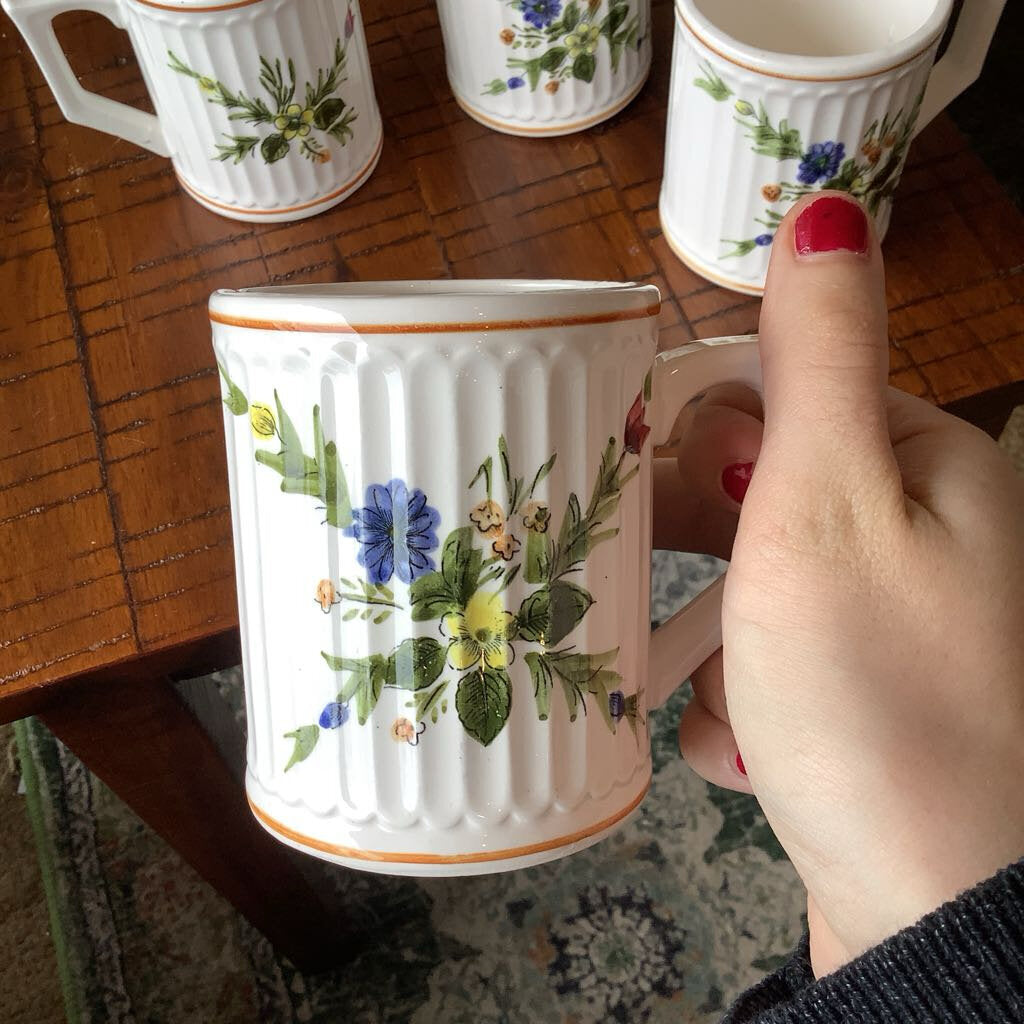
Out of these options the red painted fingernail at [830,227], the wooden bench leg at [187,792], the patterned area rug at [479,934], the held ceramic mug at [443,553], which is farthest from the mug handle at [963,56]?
the patterned area rug at [479,934]

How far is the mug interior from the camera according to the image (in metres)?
0.58

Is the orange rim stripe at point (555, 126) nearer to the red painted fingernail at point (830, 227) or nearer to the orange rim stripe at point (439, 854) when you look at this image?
the red painted fingernail at point (830, 227)

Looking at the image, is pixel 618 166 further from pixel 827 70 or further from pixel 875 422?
pixel 875 422

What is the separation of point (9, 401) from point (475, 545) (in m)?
0.33

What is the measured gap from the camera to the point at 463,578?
376 millimetres

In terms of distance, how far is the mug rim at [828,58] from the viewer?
0.46 metres

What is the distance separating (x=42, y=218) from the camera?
63cm

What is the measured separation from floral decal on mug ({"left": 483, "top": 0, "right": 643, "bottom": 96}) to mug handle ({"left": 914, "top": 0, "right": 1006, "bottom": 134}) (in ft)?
0.53

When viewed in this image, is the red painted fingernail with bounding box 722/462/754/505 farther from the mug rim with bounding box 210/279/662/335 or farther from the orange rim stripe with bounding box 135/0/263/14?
the orange rim stripe with bounding box 135/0/263/14

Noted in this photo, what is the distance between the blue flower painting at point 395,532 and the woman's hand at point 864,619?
5.1 inches

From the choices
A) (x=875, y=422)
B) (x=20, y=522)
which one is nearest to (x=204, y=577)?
(x=20, y=522)

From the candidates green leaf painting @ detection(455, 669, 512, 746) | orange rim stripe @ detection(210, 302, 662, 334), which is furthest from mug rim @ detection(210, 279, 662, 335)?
green leaf painting @ detection(455, 669, 512, 746)

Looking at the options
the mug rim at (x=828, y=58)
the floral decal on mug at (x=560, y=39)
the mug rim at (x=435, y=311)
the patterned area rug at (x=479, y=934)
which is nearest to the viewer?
the mug rim at (x=435, y=311)

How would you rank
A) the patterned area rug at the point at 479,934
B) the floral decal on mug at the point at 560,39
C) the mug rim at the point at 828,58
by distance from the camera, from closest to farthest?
the mug rim at the point at 828,58, the floral decal on mug at the point at 560,39, the patterned area rug at the point at 479,934
